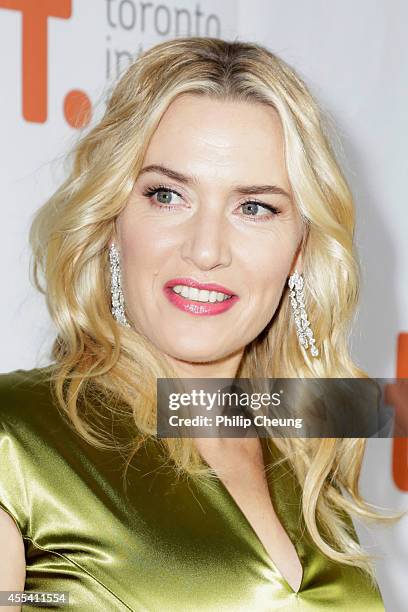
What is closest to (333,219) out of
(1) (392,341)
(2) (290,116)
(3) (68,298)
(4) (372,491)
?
(2) (290,116)

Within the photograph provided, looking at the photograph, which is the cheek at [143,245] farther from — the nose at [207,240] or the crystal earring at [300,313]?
the crystal earring at [300,313]

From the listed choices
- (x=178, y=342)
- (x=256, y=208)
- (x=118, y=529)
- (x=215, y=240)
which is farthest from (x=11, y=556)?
(x=256, y=208)

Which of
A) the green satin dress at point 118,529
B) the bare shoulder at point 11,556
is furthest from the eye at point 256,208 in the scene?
the bare shoulder at point 11,556

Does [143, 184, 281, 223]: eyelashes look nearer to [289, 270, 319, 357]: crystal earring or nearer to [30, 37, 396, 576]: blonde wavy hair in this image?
[30, 37, 396, 576]: blonde wavy hair

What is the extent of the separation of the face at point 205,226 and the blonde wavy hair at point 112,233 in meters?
0.03

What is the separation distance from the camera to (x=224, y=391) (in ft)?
5.35

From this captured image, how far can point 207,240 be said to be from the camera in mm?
1355

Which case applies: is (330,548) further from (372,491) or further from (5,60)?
(5,60)

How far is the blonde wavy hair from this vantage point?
4.65ft

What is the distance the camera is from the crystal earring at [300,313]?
1.63 metres

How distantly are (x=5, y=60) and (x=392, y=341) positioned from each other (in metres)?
1.12

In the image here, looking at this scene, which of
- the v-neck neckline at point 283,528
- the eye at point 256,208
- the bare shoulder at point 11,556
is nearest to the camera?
the bare shoulder at point 11,556

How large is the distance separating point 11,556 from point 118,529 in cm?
16

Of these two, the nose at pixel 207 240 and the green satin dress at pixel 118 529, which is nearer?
the green satin dress at pixel 118 529
